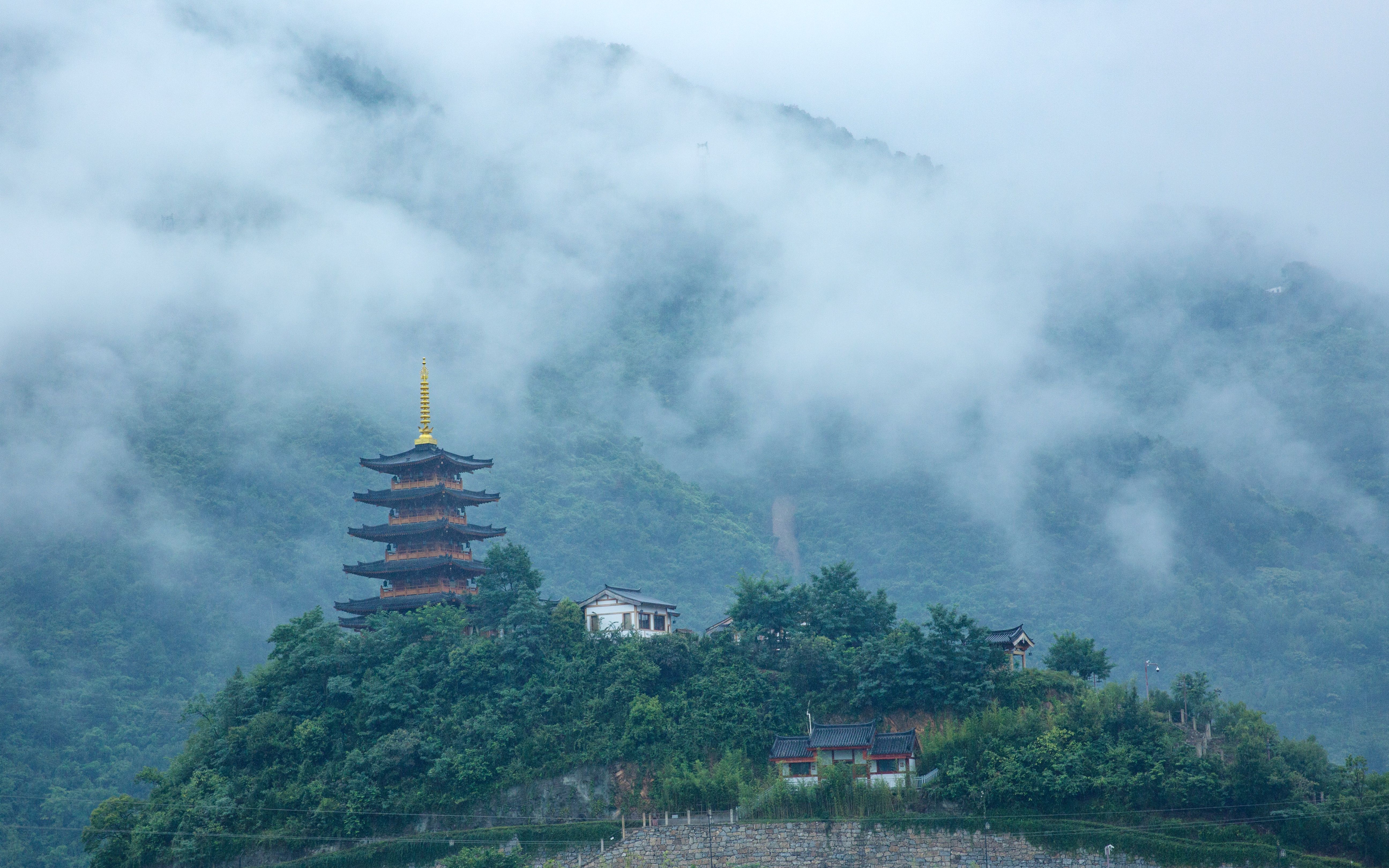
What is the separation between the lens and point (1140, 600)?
88.6m

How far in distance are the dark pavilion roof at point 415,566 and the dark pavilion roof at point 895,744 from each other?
1571 centimetres

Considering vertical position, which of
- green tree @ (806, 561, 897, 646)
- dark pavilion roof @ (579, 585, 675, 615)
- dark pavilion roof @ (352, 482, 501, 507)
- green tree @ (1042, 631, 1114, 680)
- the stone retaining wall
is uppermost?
dark pavilion roof @ (352, 482, 501, 507)

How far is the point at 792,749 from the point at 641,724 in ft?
14.9

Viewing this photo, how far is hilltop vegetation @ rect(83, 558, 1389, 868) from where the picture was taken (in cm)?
3628

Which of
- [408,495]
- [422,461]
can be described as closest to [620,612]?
[408,495]

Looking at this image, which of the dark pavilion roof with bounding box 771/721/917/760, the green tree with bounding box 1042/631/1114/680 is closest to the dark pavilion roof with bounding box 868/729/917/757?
the dark pavilion roof with bounding box 771/721/917/760

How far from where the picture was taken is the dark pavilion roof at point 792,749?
129ft

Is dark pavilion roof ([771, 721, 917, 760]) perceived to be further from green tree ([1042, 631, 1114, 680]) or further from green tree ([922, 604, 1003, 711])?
green tree ([1042, 631, 1114, 680])

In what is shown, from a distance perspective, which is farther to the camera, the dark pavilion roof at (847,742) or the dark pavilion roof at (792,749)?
the dark pavilion roof at (792,749)

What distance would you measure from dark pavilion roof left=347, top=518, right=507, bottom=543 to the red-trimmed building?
46.8ft

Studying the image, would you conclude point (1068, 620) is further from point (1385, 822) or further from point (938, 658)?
point (1385, 822)

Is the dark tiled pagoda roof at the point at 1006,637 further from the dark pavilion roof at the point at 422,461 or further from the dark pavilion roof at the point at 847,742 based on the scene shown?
the dark pavilion roof at the point at 422,461

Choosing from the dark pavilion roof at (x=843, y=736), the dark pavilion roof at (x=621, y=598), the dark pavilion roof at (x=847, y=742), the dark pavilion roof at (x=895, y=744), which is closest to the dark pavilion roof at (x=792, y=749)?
the dark pavilion roof at (x=847, y=742)

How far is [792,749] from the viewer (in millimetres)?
39500
